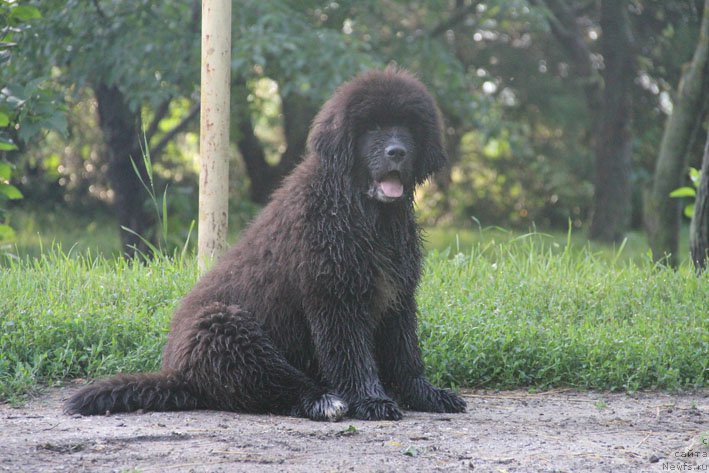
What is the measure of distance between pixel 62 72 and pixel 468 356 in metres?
7.49

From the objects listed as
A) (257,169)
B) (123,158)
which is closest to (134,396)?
(123,158)

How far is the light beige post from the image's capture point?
21.5 ft

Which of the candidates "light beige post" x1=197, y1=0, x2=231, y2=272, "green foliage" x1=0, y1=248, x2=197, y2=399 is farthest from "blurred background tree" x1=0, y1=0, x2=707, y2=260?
"light beige post" x1=197, y1=0, x2=231, y2=272

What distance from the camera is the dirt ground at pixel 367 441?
394 cm

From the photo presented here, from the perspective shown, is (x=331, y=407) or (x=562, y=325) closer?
(x=331, y=407)

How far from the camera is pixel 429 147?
521cm

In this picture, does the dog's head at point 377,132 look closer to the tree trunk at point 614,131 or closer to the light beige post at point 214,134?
the light beige post at point 214,134

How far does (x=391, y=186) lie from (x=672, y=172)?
17.4ft

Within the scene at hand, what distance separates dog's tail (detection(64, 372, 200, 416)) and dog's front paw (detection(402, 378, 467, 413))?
3.85 feet

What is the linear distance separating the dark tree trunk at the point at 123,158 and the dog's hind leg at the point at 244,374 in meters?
6.50

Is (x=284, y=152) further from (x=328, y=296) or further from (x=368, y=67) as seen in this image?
(x=328, y=296)

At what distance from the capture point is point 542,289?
699 centimetres

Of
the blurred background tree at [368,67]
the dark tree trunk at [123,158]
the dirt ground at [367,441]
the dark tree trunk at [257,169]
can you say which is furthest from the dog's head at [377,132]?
the dark tree trunk at [257,169]

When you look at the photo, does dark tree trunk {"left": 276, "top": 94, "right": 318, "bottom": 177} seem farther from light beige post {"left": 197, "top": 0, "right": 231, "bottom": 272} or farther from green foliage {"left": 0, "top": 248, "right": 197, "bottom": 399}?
light beige post {"left": 197, "top": 0, "right": 231, "bottom": 272}
